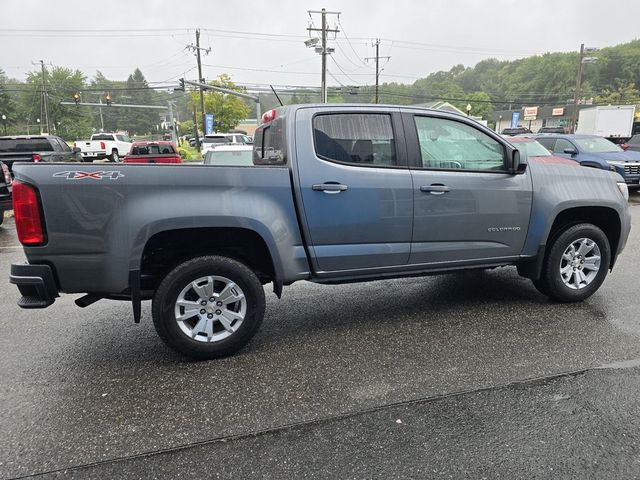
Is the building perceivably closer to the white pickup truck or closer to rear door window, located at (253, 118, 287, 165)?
the white pickup truck

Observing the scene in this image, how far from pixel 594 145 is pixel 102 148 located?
27.8 meters

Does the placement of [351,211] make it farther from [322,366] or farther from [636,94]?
[636,94]

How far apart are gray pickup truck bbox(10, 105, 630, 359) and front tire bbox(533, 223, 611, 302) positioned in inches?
0.5

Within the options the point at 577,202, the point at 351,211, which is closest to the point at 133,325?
the point at 351,211

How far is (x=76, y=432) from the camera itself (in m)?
2.71

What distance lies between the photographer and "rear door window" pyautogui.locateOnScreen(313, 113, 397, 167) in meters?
3.77

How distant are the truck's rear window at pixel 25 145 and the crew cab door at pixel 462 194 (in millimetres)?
14226

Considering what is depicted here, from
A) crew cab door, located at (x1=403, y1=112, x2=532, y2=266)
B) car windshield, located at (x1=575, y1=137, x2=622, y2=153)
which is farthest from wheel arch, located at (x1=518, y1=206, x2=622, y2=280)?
car windshield, located at (x1=575, y1=137, x2=622, y2=153)

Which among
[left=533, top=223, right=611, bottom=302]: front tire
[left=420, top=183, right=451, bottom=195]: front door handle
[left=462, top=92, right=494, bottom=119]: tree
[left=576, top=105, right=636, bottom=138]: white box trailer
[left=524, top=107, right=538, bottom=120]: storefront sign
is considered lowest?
[left=533, top=223, right=611, bottom=302]: front tire

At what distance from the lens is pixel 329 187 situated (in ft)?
11.9

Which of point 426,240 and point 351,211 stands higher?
point 351,211

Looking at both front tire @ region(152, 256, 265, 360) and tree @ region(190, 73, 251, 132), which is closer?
front tire @ region(152, 256, 265, 360)

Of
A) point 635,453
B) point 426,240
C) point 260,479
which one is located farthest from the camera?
point 426,240

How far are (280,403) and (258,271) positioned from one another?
124cm
